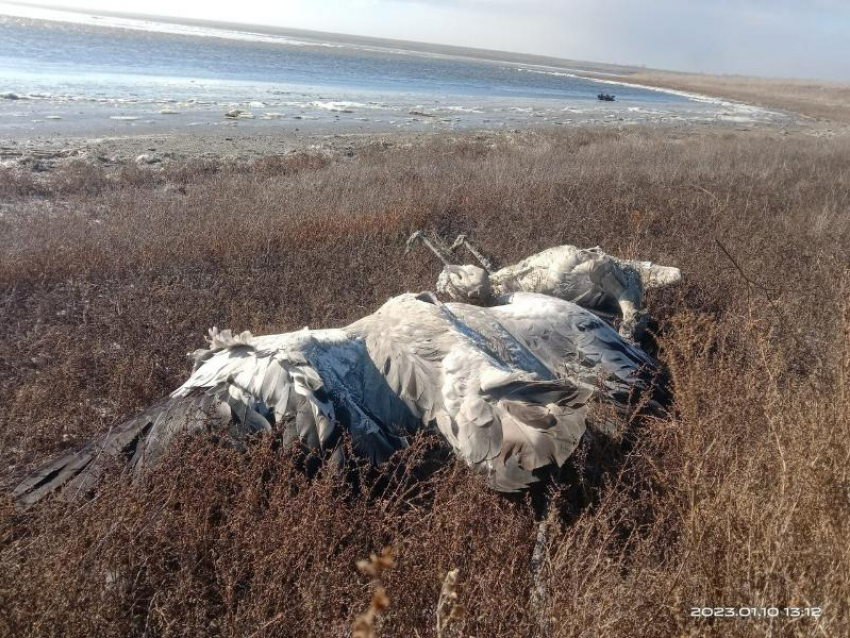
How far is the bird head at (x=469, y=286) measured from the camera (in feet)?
15.6

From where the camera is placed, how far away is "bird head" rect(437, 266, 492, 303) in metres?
4.76

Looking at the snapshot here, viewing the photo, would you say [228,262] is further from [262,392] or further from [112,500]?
[112,500]

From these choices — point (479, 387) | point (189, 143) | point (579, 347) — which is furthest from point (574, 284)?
point (189, 143)

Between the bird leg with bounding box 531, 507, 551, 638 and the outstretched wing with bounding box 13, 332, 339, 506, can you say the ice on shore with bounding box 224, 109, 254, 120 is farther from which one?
the bird leg with bounding box 531, 507, 551, 638

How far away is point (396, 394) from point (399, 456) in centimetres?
41

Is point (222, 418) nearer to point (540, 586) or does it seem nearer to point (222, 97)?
point (540, 586)

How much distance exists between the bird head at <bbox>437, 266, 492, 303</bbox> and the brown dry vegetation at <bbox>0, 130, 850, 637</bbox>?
115cm

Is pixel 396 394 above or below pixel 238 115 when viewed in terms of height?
above

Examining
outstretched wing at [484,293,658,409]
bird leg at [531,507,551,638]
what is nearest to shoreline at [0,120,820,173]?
outstretched wing at [484,293,658,409]

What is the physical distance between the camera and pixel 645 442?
335cm

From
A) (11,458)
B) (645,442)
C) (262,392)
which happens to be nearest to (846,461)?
(645,442)

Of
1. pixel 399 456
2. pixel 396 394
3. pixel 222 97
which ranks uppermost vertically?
pixel 396 394

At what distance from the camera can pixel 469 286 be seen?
4.77 metres

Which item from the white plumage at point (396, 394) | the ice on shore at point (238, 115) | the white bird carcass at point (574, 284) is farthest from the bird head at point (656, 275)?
the ice on shore at point (238, 115)
